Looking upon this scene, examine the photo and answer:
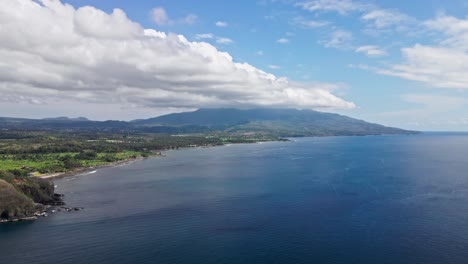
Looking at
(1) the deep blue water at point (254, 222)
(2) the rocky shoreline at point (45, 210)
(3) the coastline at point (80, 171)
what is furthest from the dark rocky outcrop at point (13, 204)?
(3) the coastline at point (80, 171)

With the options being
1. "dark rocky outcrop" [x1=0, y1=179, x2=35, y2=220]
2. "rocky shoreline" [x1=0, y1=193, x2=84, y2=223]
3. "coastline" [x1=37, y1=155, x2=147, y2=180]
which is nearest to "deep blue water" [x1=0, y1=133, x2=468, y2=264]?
"rocky shoreline" [x1=0, y1=193, x2=84, y2=223]

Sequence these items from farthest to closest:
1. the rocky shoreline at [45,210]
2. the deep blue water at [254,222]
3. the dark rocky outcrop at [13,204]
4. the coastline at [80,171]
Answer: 1. the coastline at [80,171]
2. the dark rocky outcrop at [13,204]
3. the rocky shoreline at [45,210]
4. the deep blue water at [254,222]

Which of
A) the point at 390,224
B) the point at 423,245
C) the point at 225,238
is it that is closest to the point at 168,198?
the point at 225,238

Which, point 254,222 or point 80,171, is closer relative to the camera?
point 254,222

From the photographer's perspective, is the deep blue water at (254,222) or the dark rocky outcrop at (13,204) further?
the dark rocky outcrop at (13,204)

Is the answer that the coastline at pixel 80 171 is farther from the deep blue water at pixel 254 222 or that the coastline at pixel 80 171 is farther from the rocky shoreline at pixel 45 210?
the rocky shoreline at pixel 45 210

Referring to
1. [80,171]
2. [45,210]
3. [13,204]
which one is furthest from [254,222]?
[80,171]

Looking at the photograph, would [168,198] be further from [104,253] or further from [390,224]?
[390,224]

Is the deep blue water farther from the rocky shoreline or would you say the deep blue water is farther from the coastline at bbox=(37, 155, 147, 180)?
the coastline at bbox=(37, 155, 147, 180)

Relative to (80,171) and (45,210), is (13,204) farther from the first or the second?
(80,171)
